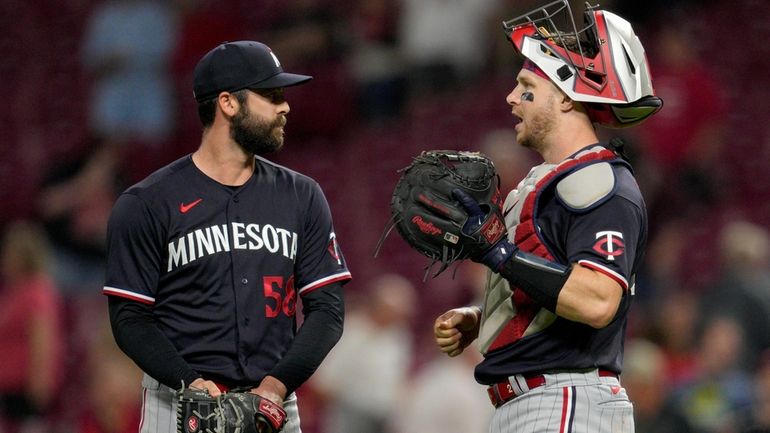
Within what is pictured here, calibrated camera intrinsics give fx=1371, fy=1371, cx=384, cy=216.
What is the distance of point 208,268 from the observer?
4.84 metres

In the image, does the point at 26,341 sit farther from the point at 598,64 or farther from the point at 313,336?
the point at 598,64

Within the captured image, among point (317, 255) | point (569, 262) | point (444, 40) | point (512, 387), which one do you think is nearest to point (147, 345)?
point (317, 255)

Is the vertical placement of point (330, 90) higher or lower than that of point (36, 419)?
higher

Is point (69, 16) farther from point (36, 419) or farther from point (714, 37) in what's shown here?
point (714, 37)

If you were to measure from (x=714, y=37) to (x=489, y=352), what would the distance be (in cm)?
689

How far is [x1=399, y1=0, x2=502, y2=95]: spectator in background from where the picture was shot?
11273 millimetres

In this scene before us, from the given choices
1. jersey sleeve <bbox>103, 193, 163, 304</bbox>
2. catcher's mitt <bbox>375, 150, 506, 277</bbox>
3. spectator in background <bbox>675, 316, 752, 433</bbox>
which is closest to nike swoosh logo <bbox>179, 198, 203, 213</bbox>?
jersey sleeve <bbox>103, 193, 163, 304</bbox>

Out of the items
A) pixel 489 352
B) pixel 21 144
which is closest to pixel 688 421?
pixel 489 352

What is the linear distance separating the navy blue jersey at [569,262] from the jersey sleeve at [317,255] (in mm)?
682

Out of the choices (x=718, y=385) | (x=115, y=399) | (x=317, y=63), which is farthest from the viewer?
(x=317, y=63)

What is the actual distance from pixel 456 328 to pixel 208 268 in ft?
3.02

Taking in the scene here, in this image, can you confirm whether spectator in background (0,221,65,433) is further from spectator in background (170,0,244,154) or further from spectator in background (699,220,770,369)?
spectator in background (699,220,770,369)

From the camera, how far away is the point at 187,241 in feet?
15.8

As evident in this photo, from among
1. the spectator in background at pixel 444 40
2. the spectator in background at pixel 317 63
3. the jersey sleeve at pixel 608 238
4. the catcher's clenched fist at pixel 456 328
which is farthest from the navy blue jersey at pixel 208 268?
the spectator in background at pixel 317 63
